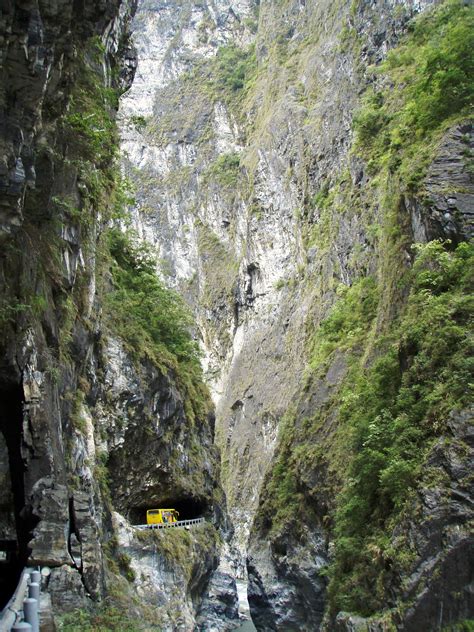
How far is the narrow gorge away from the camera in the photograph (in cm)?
1210

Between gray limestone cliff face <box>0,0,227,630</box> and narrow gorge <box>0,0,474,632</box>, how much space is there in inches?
2.3

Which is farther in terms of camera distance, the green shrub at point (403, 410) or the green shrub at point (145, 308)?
the green shrub at point (145, 308)

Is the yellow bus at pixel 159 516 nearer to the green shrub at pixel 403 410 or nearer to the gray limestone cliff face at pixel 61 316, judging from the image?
the gray limestone cliff face at pixel 61 316

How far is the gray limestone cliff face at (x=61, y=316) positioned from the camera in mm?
10195

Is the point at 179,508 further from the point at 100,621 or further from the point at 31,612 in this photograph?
the point at 31,612

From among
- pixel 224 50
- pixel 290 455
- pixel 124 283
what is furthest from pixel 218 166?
pixel 290 455

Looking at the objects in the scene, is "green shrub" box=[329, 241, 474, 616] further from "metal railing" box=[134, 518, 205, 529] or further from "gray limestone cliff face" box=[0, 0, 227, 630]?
"metal railing" box=[134, 518, 205, 529]

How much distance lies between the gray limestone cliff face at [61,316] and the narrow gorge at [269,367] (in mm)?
59

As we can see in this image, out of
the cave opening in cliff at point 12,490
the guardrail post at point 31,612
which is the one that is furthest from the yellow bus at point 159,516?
the guardrail post at point 31,612

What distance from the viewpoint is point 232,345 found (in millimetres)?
63062

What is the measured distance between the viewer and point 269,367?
5184 centimetres

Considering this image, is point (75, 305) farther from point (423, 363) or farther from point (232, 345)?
point (232, 345)

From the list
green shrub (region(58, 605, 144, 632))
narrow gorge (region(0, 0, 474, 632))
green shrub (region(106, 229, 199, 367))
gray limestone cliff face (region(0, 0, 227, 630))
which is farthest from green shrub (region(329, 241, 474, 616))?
green shrub (region(106, 229, 199, 367))

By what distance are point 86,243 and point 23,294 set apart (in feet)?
17.3
